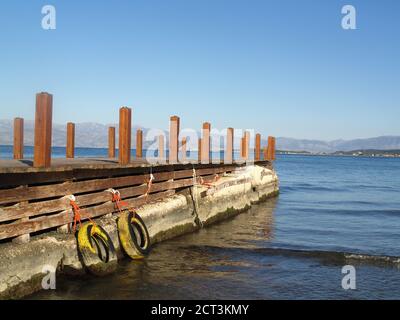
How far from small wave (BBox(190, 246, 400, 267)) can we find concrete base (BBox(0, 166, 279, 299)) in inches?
57.5

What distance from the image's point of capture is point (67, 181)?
977cm

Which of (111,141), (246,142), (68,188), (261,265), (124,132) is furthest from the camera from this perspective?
(246,142)

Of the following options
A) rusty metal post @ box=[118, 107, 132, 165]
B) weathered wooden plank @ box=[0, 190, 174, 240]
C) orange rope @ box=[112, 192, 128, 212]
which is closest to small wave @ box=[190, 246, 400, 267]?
orange rope @ box=[112, 192, 128, 212]

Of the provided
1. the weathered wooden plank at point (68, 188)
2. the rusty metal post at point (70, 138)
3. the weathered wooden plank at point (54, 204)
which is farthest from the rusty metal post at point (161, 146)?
the rusty metal post at point (70, 138)

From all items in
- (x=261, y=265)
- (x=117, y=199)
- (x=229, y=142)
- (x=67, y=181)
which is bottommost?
→ (x=261, y=265)

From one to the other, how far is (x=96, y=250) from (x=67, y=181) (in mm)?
1563

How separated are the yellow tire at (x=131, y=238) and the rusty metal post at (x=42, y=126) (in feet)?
8.64

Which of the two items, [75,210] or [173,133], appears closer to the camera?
[75,210]

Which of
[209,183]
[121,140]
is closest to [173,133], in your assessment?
[209,183]

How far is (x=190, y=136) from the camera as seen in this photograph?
18703 mm

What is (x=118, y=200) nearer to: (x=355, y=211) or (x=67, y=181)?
(x=67, y=181)

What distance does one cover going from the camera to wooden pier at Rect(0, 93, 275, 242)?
327 inches
